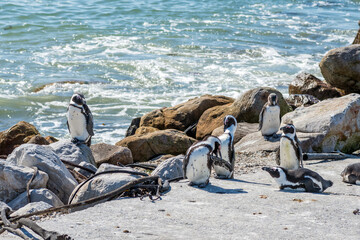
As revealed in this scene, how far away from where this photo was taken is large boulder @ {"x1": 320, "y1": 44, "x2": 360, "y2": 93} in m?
12.4

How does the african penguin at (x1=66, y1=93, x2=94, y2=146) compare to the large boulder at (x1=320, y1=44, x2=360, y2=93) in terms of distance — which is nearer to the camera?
the african penguin at (x1=66, y1=93, x2=94, y2=146)

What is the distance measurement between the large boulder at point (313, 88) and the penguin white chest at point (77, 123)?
21.5ft

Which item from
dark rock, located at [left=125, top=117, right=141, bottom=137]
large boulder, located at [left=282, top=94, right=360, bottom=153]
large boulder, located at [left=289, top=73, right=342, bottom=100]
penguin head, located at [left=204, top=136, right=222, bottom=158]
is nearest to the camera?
penguin head, located at [left=204, top=136, right=222, bottom=158]

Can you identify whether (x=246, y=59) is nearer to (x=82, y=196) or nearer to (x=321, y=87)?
(x=321, y=87)

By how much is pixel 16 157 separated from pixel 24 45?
17.4 meters

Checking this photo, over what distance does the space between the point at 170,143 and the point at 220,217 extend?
5489 millimetres

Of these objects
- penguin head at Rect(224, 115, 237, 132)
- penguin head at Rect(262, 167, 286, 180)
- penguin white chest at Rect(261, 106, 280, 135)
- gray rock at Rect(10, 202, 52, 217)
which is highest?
penguin head at Rect(224, 115, 237, 132)

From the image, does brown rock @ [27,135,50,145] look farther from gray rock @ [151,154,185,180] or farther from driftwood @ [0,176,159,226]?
driftwood @ [0,176,159,226]

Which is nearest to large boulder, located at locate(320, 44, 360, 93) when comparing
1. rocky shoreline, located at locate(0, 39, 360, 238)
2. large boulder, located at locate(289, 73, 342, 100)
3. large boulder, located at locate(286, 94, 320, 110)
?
rocky shoreline, located at locate(0, 39, 360, 238)

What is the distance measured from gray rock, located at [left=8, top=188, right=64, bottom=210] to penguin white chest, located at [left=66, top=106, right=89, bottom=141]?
2.96m

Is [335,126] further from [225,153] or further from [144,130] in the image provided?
[144,130]

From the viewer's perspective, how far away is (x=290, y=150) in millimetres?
7949

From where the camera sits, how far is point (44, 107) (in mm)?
16438

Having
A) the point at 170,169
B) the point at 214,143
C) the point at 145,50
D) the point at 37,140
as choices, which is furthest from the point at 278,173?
the point at 145,50
